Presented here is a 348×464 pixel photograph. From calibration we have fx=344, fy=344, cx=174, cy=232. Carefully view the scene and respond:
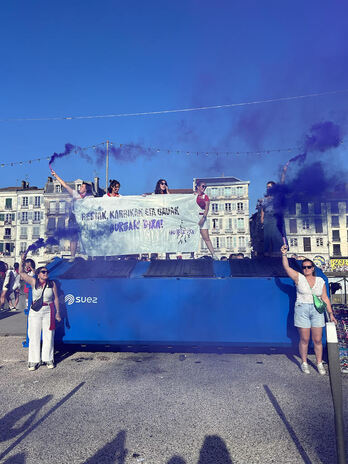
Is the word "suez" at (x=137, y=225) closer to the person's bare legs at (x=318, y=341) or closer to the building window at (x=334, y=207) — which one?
the person's bare legs at (x=318, y=341)

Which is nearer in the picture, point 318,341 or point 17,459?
point 17,459

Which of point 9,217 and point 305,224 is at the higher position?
point 9,217

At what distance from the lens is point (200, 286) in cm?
675

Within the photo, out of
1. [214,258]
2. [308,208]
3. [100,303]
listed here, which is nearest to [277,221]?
[214,258]

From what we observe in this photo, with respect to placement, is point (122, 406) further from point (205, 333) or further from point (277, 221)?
point (277, 221)

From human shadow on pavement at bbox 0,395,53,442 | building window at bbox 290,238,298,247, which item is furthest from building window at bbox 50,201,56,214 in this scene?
human shadow on pavement at bbox 0,395,53,442

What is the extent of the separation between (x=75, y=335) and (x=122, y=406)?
9.08 ft

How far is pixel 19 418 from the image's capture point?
4305 mm

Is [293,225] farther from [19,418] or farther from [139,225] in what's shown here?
[19,418]

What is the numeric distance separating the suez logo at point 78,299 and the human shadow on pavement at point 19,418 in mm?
2305

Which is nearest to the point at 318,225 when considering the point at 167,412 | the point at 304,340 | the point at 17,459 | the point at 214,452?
the point at 304,340

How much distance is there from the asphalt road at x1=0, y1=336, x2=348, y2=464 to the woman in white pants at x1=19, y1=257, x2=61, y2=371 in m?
0.23

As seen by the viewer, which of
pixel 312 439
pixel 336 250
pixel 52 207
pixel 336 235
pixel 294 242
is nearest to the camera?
pixel 312 439

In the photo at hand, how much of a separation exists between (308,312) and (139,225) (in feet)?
13.2
